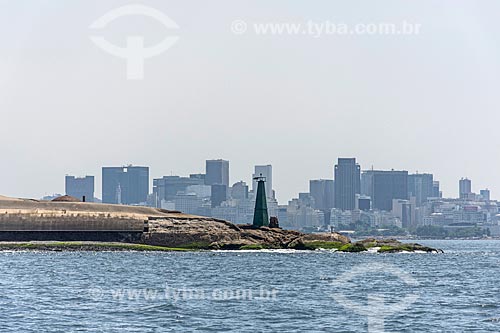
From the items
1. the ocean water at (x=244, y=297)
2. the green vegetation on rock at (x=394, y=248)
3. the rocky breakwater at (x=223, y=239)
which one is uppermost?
the rocky breakwater at (x=223, y=239)

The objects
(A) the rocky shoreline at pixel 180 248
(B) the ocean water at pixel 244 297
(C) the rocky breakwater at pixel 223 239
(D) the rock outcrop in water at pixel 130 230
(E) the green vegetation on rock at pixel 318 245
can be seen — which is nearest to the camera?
(B) the ocean water at pixel 244 297

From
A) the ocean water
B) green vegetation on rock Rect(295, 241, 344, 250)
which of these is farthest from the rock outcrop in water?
the ocean water

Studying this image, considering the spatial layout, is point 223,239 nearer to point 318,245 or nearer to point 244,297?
point 318,245

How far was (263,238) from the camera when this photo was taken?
150 metres

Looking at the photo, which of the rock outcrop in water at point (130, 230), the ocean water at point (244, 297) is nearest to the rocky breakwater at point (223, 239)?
the rock outcrop in water at point (130, 230)

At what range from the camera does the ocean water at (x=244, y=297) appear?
5248cm

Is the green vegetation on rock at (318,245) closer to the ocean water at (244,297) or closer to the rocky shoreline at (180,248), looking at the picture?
the rocky shoreline at (180,248)

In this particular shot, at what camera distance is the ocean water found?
52.5m

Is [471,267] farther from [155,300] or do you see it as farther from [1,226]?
[1,226]

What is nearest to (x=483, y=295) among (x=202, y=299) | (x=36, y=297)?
(x=202, y=299)

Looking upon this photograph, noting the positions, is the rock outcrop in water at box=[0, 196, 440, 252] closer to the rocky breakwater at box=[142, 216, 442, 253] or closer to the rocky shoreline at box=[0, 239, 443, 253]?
the rocky breakwater at box=[142, 216, 442, 253]

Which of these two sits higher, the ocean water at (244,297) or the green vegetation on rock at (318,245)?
the green vegetation on rock at (318,245)

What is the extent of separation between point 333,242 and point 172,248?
2272 cm

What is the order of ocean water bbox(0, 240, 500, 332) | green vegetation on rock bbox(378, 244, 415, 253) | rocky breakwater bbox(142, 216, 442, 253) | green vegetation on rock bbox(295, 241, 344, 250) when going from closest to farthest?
ocean water bbox(0, 240, 500, 332)
green vegetation on rock bbox(378, 244, 415, 253)
rocky breakwater bbox(142, 216, 442, 253)
green vegetation on rock bbox(295, 241, 344, 250)
